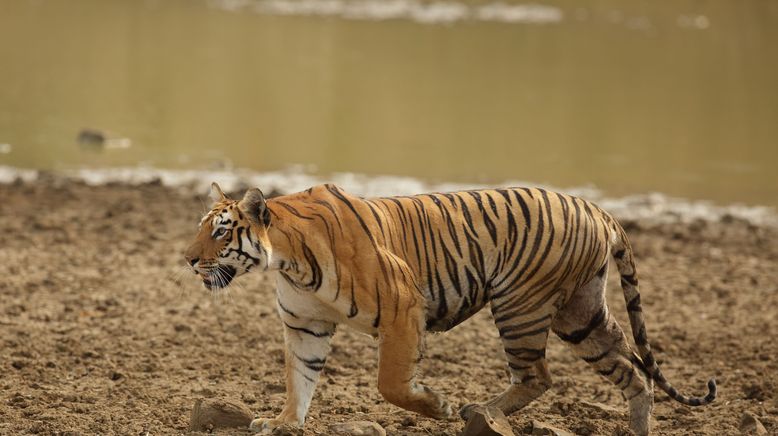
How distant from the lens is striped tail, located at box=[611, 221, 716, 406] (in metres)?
6.39

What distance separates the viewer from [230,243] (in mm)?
5598

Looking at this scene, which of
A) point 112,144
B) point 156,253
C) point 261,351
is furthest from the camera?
point 112,144

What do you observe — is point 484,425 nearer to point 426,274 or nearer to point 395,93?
point 426,274

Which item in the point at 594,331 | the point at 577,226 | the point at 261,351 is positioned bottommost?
the point at 261,351

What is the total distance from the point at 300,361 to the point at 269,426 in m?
0.33

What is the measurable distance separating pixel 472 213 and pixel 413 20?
1048 inches

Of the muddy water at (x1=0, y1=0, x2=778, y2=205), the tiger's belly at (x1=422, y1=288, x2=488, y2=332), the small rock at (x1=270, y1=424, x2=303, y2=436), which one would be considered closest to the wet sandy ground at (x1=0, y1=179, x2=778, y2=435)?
the small rock at (x1=270, y1=424, x2=303, y2=436)

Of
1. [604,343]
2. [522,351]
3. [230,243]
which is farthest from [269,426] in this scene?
[604,343]

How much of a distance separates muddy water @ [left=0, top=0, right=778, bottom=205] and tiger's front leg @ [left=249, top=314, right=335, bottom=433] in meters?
8.34

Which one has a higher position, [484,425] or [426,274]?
[426,274]

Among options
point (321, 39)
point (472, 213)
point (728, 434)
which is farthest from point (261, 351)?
point (321, 39)

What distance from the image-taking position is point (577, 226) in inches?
241

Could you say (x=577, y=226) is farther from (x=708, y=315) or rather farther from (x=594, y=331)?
(x=708, y=315)

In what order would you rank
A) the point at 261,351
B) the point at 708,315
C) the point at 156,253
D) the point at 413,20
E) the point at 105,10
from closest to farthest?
the point at 261,351, the point at 708,315, the point at 156,253, the point at 105,10, the point at 413,20
